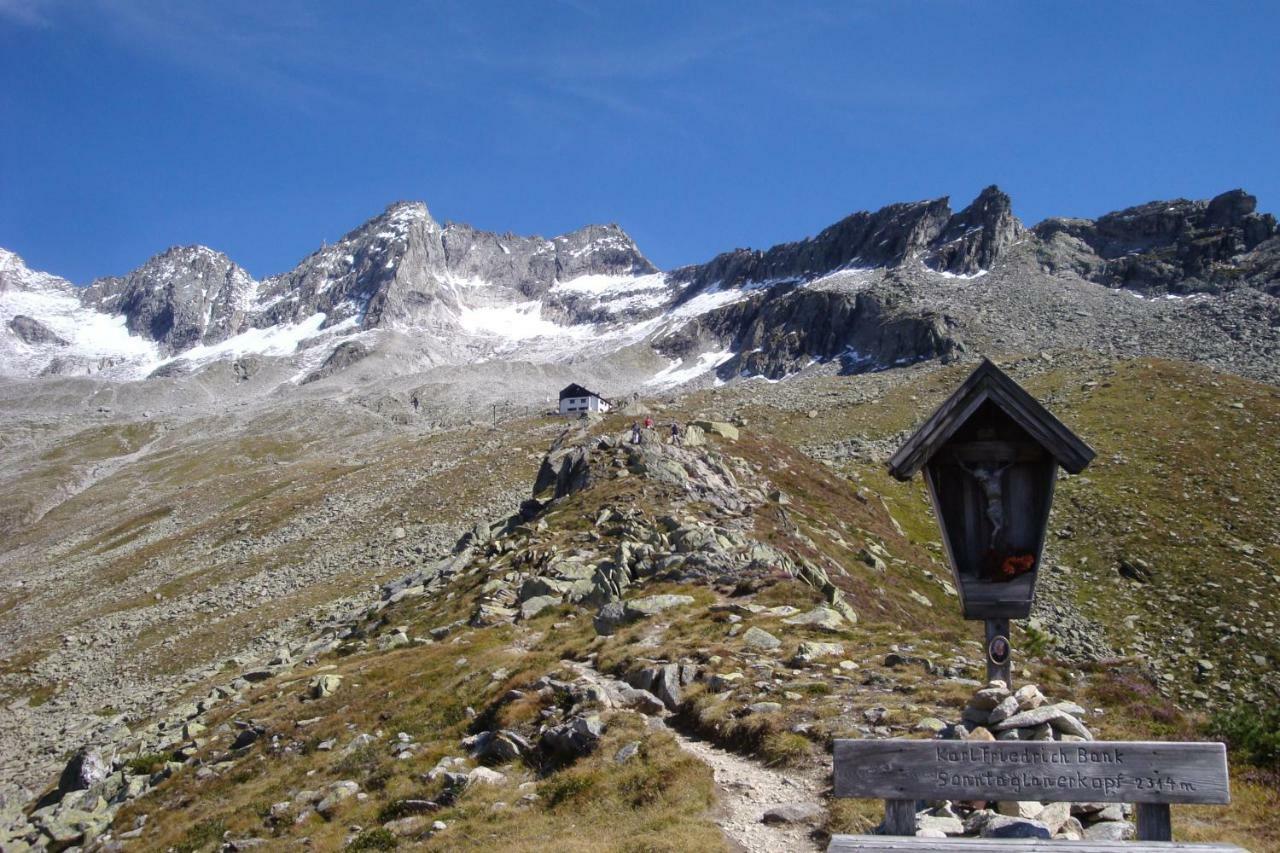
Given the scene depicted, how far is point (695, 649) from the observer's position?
1695cm

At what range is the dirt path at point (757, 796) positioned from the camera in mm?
9359

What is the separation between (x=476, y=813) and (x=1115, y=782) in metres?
9.04

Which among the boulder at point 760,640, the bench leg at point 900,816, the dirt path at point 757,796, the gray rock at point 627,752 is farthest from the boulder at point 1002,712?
the boulder at point 760,640

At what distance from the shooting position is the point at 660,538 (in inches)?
1153

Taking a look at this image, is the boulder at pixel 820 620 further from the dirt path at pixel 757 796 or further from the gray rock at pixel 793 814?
the gray rock at pixel 793 814

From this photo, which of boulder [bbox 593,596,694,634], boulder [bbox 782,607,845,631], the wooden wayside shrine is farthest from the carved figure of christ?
boulder [bbox 593,596,694,634]

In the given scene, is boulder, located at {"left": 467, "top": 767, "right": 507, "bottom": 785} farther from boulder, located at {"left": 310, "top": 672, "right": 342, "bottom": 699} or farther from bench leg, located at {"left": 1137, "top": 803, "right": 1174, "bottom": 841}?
boulder, located at {"left": 310, "top": 672, "right": 342, "bottom": 699}

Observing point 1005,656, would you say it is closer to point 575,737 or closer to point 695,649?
point 575,737

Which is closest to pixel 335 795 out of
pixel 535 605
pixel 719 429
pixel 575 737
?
pixel 575 737

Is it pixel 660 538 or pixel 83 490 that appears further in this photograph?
pixel 83 490

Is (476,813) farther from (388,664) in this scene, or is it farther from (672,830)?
(388,664)

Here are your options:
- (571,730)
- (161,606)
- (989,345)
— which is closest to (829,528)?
(571,730)

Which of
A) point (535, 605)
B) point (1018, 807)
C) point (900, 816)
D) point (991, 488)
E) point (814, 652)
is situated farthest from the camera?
point (535, 605)

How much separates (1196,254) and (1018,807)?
213 meters
